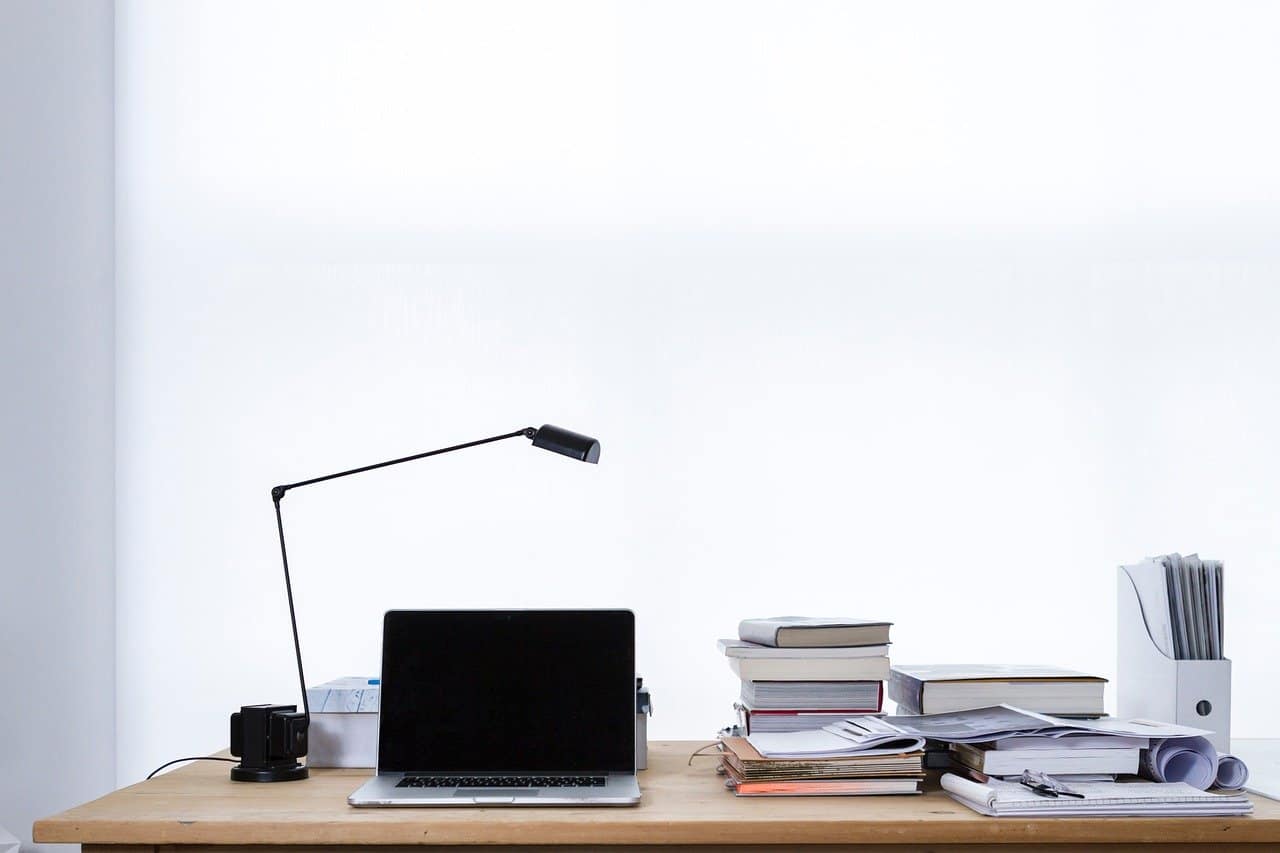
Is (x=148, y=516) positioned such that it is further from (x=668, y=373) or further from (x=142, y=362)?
(x=668, y=373)

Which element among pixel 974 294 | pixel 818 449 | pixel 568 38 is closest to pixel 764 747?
pixel 818 449

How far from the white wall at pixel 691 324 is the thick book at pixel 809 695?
23.8 inches

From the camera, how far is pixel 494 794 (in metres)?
1.39

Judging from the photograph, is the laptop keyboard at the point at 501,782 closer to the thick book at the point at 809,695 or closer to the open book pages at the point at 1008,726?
the thick book at the point at 809,695

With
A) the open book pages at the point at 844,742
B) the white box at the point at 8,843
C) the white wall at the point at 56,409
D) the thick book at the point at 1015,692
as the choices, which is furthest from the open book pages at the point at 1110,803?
the white wall at the point at 56,409

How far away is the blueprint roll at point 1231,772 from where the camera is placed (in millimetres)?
1429

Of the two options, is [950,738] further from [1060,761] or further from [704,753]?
[704,753]

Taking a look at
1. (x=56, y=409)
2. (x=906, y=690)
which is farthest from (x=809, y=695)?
(x=56, y=409)

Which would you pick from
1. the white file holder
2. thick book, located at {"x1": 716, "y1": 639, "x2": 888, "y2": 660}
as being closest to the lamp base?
thick book, located at {"x1": 716, "y1": 639, "x2": 888, "y2": 660}

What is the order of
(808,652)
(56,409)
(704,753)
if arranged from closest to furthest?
(808,652), (704,753), (56,409)

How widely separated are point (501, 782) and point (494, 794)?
76 mm

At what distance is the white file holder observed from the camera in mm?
1658

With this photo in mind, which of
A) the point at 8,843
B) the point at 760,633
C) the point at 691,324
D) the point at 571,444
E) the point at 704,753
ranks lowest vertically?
the point at 8,843

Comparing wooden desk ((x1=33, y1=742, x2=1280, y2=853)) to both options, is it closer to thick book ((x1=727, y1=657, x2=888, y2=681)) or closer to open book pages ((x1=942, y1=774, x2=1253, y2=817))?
open book pages ((x1=942, y1=774, x2=1253, y2=817))
